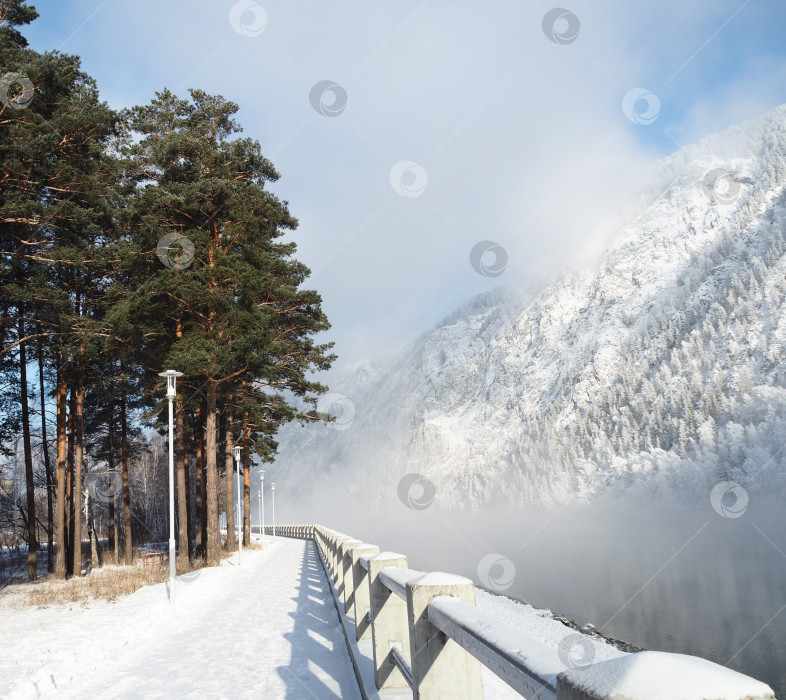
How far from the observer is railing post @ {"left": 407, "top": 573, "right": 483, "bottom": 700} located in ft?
9.64

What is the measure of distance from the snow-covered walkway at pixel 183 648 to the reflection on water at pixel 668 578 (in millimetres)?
13307

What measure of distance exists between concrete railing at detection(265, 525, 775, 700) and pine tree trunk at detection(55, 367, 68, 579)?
16279 mm

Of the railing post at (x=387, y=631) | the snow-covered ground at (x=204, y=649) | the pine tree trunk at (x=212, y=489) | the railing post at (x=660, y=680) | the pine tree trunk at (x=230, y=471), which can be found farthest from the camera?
the pine tree trunk at (x=230, y=471)

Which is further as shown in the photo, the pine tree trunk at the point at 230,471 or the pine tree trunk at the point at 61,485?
the pine tree trunk at the point at 230,471

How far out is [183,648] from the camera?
859 centimetres

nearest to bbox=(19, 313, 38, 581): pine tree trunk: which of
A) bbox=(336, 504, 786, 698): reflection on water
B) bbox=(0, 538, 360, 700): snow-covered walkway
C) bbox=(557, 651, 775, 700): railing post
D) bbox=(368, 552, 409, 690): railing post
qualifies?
bbox=(0, 538, 360, 700): snow-covered walkway

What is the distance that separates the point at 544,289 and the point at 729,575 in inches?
6488

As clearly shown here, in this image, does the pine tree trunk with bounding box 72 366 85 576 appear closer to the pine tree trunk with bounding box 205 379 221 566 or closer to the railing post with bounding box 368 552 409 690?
the pine tree trunk with bounding box 205 379 221 566

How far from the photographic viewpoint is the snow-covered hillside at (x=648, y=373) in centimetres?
10112

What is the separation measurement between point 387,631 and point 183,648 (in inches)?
208

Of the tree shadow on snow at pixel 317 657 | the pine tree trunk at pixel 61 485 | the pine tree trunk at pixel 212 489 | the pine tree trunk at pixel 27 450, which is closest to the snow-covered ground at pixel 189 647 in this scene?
the tree shadow on snow at pixel 317 657

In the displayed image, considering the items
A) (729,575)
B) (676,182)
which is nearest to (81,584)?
(729,575)

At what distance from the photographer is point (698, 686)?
1194 mm

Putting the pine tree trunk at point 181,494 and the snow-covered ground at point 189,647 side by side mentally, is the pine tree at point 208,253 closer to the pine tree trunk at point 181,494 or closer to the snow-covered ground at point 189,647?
the pine tree trunk at point 181,494
